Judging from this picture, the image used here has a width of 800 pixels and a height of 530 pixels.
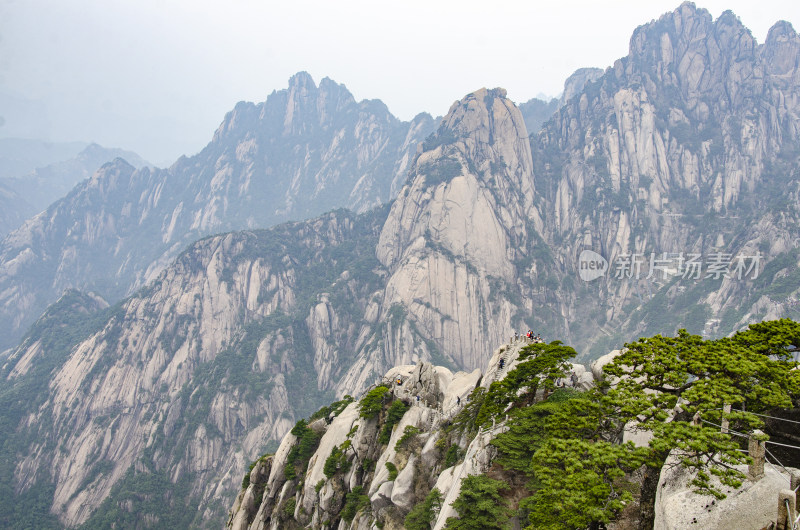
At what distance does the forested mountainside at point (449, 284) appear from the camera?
412 feet

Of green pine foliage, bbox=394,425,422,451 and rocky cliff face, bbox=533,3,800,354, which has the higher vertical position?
rocky cliff face, bbox=533,3,800,354

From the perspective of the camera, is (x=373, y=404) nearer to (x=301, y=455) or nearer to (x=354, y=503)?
(x=354, y=503)

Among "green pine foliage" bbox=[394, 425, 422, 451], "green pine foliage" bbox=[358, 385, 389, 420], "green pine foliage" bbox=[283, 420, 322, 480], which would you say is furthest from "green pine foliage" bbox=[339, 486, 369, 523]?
"green pine foliage" bbox=[283, 420, 322, 480]

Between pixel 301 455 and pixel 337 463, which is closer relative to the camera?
pixel 337 463

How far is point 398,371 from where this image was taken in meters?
55.7

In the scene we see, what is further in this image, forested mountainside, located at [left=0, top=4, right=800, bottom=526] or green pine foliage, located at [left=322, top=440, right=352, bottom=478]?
forested mountainside, located at [left=0, top=4, right=800, bottom=526]

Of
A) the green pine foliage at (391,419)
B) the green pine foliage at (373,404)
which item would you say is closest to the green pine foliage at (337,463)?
the green pine foliage at (373,404)

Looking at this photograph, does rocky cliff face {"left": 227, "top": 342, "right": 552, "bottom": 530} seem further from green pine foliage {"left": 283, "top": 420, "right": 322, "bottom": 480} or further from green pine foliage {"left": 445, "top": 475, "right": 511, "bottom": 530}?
green pine foliage {"left": 445, "top": 475, "right": 511, "bottom": 530}

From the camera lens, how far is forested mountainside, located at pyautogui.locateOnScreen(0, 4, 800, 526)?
126 m

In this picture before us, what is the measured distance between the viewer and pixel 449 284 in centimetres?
15462

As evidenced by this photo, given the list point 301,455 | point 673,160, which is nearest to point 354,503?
point 301,455

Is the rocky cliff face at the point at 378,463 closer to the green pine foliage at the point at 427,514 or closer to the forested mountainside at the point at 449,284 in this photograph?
the green pine foliage at the point at 427,514

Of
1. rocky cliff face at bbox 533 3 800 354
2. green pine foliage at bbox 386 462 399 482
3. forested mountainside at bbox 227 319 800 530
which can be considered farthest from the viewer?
rocky cliff face at bbox 533 3 800 354

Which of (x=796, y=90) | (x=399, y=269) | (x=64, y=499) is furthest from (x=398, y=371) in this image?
(x=796, y=90)
